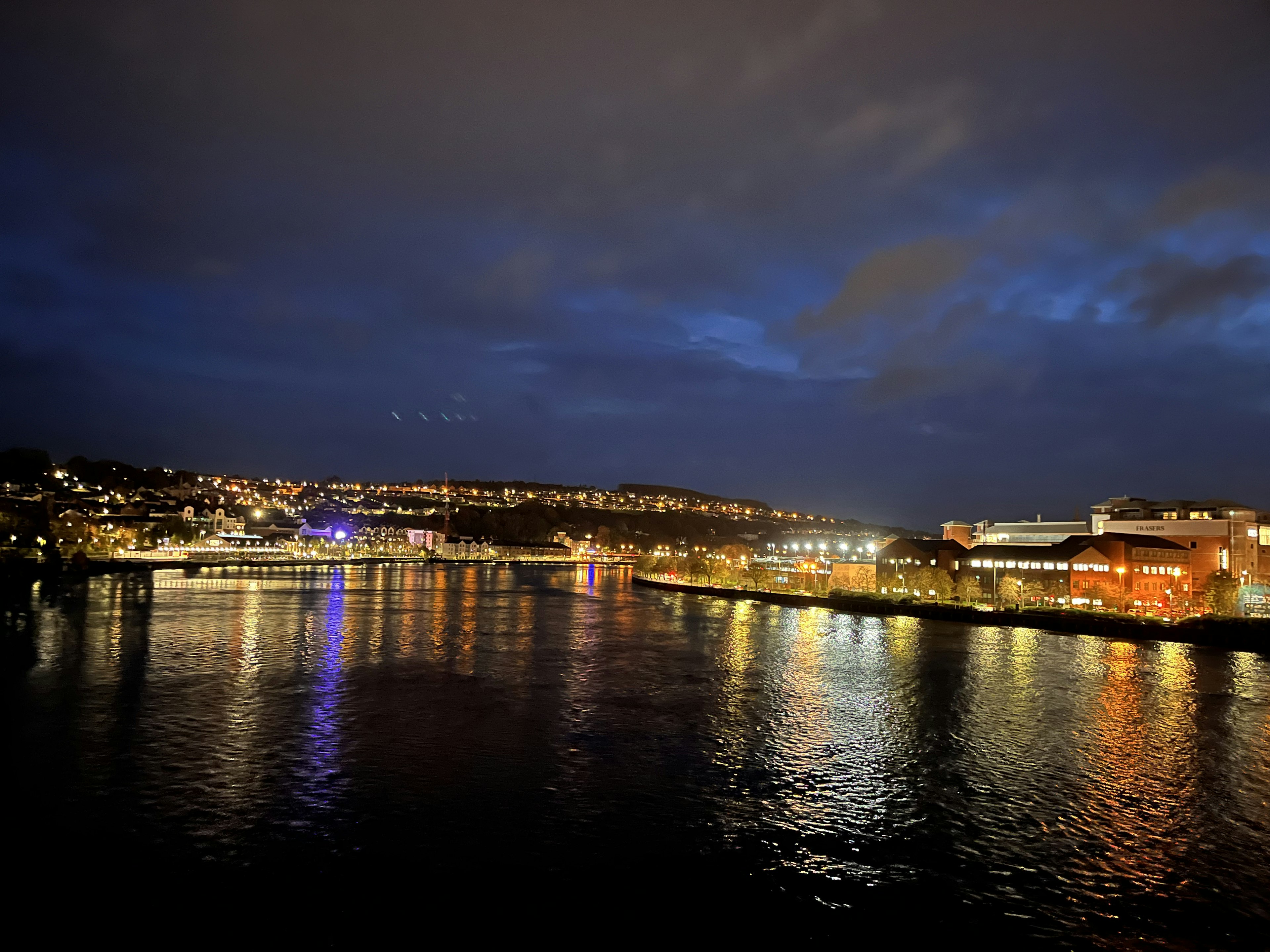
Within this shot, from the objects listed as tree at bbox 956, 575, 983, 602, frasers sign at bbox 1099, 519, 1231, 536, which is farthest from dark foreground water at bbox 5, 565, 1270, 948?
frasers sign at bbox 1099, 519, 1231, 536

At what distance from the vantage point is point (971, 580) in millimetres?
28016

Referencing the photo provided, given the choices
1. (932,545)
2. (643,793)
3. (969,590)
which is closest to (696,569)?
(932,545)

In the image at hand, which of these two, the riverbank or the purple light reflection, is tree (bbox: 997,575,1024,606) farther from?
the purple light reflection

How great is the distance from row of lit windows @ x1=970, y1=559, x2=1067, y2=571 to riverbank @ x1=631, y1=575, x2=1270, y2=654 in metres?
4.28

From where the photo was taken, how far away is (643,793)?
685cm

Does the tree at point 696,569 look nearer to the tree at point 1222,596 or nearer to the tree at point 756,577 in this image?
the tree at point 756,577

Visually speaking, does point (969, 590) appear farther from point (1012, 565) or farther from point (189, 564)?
point (189, 564)

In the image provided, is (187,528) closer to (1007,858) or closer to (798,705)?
(798,705)

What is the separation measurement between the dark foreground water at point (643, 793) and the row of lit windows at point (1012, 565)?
12764 mm

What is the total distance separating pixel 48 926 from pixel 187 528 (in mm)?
66589

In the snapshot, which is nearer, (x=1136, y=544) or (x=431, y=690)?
(x=431, y=690)

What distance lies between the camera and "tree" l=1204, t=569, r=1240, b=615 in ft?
72.7

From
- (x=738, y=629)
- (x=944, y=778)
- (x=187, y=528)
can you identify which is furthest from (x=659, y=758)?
(x=187, y=528)

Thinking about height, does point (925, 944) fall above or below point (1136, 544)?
below
